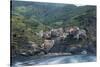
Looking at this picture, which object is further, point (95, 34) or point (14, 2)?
point (95, 34)

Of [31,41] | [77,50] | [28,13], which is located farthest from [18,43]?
[77,50]

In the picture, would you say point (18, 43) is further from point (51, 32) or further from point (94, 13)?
point (94, 13)

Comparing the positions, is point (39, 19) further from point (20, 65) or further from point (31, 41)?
point (20, 65)

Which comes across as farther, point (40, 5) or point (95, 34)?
point (95, 34)

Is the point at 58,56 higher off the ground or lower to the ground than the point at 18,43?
lower

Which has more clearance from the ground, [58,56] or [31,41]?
[31,41]

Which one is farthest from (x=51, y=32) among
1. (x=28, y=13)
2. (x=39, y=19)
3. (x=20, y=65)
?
(x=20, y=65)

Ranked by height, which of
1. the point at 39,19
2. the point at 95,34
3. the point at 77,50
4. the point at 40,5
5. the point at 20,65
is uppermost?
the point at 40,5
